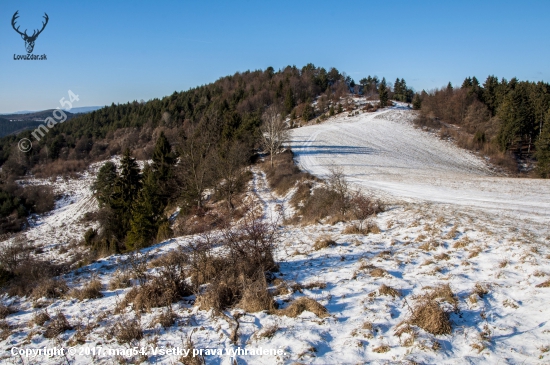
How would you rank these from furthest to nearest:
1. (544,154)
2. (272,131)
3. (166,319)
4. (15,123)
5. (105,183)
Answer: (15,123)
(105,183)
(544,154)
(272,131)
(166,319)

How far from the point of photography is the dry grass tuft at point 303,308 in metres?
5.36

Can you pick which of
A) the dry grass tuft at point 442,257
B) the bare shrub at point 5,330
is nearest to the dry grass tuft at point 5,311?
the bare shrub at point 5,330

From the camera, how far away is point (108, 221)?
2620 centimetres

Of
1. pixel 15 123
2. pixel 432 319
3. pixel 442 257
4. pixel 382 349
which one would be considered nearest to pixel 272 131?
pixel 442 257

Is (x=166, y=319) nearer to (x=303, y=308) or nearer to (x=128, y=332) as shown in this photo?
(x=128, y=332)

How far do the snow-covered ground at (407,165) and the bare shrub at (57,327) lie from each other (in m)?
15.7

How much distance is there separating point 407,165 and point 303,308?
1228 inches

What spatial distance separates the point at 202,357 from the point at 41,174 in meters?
81.6

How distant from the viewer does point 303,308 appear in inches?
218

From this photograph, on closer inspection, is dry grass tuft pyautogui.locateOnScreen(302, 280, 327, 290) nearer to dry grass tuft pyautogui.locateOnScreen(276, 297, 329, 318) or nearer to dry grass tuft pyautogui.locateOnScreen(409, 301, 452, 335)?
dry grass tuft pyautogui.locateOnScreen(276, 297, 329, 318)

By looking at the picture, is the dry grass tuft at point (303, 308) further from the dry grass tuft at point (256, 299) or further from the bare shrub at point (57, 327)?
the bare shrub at point (57, 327)

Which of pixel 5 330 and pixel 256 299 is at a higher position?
pixel 256 299

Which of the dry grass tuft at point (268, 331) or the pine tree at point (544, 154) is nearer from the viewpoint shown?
the dry grass tuft at point (268, 331)

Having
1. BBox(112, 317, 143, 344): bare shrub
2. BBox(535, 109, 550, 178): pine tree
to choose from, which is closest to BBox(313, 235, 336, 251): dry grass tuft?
BBox(112, 317, 143, 344): bare shrub
